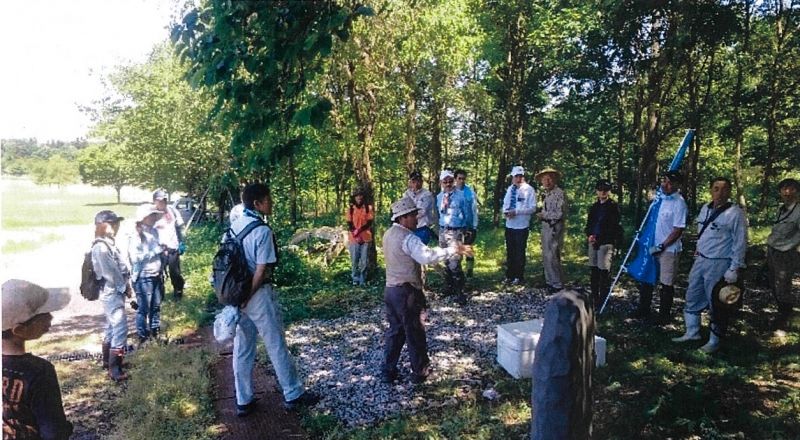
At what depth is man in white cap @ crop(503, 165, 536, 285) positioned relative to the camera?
293 inches

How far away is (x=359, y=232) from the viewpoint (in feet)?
27.8

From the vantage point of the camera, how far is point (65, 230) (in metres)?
4.46

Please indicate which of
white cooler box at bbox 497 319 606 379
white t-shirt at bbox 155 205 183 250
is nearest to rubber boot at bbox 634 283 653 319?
white cooler box at bbox 497 319 606 379

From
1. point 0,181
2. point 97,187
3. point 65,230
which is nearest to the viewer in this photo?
point 0,181

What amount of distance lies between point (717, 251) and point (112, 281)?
6178 millimetres

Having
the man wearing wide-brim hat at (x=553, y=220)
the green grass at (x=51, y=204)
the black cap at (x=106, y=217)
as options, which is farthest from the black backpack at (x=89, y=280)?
the man wearing wide-brim hat at (x=553, y=220)

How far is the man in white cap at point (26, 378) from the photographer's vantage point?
2.03m

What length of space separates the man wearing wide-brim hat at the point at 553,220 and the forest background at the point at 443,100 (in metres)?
2.26

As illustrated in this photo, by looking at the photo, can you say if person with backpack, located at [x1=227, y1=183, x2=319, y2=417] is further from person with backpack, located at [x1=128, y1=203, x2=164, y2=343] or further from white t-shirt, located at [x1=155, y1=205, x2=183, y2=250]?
white t-shirt, located at [x1=155, y1=205, x2=183, y2=250]

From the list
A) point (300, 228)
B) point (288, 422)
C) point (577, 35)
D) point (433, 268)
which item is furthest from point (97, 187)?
point (577, 35)

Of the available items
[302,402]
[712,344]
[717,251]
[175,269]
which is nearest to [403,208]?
[302,402]

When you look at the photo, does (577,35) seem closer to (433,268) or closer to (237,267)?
(433,268)

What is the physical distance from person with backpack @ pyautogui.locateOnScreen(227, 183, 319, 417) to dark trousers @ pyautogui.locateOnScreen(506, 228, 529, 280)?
452 cm

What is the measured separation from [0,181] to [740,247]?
18.5 ft
